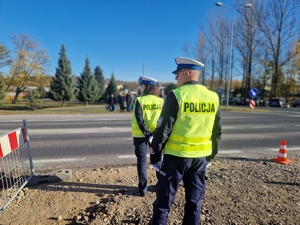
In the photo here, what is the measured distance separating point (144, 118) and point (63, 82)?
119ft

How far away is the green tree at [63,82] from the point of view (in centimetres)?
3622

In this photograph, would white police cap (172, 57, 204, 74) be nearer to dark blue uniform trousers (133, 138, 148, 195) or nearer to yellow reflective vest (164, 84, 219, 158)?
yellow reflective vest (164, 84, 219, 158)

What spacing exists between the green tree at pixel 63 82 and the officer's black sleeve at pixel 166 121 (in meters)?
37.3

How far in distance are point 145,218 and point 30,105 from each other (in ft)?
Result: 86.8

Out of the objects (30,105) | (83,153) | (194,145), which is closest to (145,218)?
(194,145)

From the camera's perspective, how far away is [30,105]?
2512cm

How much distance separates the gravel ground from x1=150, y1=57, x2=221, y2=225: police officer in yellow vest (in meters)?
0.77

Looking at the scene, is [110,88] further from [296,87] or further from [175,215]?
[175,215]

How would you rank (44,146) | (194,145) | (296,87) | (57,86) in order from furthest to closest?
(296,87) < (57,86) < (44,146) < (194,145)

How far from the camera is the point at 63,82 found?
119 feet

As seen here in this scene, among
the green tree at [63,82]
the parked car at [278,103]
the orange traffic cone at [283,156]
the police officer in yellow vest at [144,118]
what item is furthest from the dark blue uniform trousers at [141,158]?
the parked car at [278,103]

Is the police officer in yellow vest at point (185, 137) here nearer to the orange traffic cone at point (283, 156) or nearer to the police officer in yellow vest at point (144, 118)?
the police officer in yellow vest at point (144, 118)

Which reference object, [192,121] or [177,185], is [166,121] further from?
[177,185]

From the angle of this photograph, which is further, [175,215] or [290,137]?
[290,137]
